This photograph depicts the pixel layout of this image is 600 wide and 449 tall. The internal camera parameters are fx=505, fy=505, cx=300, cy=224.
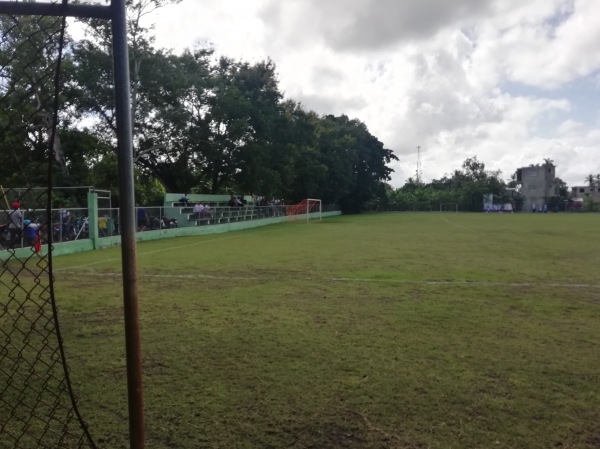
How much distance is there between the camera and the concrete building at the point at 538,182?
320ft

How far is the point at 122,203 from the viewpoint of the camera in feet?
7.52

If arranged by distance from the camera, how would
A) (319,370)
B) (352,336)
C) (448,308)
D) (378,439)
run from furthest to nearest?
(448,308) < (352,336) < (319,370) < (378,439)

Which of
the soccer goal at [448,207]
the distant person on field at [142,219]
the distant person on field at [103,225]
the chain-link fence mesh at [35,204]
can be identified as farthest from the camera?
the soccer goal at [448,207]

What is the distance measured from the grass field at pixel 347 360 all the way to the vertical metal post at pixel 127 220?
1.05 meters

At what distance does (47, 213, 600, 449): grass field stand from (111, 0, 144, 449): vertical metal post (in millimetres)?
1052

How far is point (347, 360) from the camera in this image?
15.7 ft

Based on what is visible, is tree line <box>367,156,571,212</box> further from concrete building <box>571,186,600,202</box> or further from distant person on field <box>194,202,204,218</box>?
distant person on field <box>194,202,204,218</box>

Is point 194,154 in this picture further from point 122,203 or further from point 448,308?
point 122,203

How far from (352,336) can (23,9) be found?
4.45 m

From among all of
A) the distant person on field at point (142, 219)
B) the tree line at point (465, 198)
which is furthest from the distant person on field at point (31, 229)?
the tree line at point (465, 198)

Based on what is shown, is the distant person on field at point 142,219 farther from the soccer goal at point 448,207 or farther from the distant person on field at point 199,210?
the soccer goal at point 448,207

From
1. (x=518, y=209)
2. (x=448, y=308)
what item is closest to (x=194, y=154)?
(x=448, y=308)

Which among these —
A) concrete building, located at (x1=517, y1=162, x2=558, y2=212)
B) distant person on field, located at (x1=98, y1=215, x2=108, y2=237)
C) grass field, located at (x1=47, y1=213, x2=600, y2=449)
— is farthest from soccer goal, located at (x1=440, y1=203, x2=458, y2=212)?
grass field, located at (x1=47, y1=213, x2=600, y2=449)

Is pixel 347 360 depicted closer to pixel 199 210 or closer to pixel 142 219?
pixel 142 219
